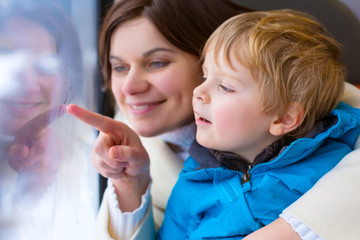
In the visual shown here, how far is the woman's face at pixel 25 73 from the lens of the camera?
1.65 feet

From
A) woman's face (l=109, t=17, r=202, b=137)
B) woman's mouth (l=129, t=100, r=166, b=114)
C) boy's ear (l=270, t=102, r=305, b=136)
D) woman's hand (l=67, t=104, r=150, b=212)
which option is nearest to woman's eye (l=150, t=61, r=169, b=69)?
woman's face (l=109, t=17, r=202, b=137)

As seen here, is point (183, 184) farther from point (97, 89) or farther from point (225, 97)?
point (97, 89)

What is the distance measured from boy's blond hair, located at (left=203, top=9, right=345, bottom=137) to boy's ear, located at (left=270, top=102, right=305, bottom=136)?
0.04ft

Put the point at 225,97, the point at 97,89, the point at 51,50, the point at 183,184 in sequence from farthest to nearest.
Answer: the point at 97,89, the point at 183,184, the point at 225,97, the point at 51,50

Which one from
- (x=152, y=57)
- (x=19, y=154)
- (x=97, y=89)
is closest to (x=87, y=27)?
(x=97, y=89)

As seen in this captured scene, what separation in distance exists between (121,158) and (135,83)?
0.26m

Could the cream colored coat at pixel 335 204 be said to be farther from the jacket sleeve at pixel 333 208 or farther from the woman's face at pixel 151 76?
the woman's face at pixel 151 76

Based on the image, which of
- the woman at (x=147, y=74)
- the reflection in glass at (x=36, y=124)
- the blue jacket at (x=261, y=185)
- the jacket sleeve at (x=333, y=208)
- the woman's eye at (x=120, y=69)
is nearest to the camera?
the reflection in glass at (x=36, y=124)

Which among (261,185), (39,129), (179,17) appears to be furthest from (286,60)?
(39,129)

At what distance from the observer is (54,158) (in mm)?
675

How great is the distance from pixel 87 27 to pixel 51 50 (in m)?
0.69

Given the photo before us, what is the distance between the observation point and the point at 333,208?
67cm

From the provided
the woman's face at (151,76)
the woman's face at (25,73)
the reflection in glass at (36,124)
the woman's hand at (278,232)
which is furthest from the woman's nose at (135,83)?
the woman's hand at (278,232)

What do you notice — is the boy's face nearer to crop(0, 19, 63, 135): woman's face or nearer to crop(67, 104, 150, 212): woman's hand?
crop(67, 104, 150, 212): woman's hand
